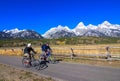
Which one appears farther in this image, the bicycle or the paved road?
the bicycle

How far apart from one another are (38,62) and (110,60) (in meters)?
6.08

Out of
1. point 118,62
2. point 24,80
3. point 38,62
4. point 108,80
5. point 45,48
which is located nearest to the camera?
point 108,80

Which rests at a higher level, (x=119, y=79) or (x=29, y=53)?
(x=29, y=53)

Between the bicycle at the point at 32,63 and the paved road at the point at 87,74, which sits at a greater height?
the bicycle at the point at 32,63

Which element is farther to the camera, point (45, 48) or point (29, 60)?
point (45, 48)

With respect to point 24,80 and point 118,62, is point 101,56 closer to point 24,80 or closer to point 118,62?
point 118,62

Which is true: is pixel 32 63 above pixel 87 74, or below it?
above

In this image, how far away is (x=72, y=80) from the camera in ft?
42.9

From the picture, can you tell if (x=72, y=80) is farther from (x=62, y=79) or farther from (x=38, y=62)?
(x=38, y=62)

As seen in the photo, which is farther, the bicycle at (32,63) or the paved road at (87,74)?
the bicycle at (32,63)

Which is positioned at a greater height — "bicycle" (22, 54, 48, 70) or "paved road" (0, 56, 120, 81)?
"bicycle" (22, 54, 48, 70)

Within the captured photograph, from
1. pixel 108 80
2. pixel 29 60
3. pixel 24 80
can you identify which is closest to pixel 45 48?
pixel 29 60

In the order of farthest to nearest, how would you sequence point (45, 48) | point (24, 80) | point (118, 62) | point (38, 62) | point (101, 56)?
point (101, 56)
point (45, 48)
point (38, 62)
point (118, 62)
point (24, 80)

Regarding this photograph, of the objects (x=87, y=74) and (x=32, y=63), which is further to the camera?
(x=32, y=63)
